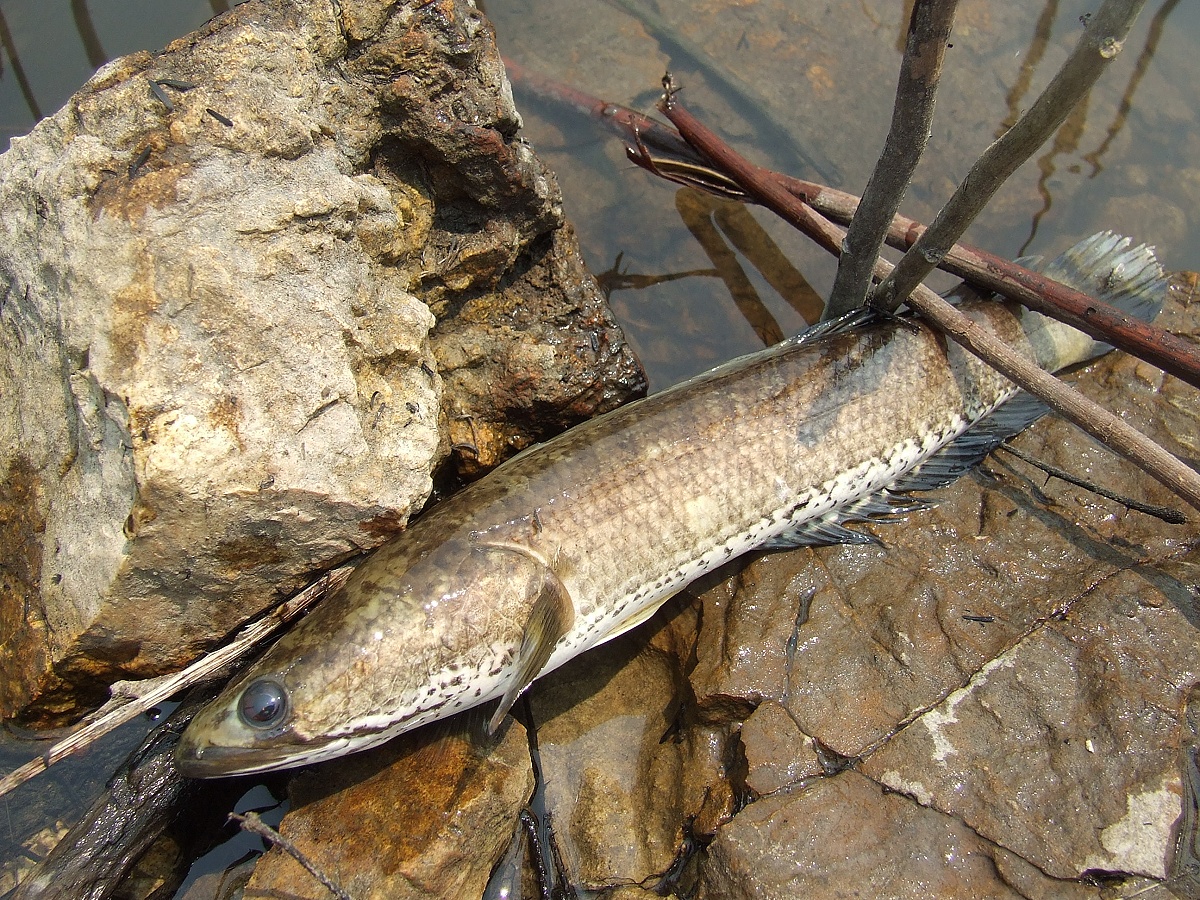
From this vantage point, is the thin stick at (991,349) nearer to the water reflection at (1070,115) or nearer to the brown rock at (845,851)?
the brown rock at (845,851)

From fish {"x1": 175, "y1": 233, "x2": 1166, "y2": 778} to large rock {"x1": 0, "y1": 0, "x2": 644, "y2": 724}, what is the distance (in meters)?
0.35

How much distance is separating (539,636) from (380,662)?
611mm

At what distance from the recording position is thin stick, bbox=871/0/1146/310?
229 centimetres

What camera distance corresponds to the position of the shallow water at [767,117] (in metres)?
5.21

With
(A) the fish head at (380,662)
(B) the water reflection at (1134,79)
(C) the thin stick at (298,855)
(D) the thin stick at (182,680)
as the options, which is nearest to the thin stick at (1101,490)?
(A) the fish head at (380,662)

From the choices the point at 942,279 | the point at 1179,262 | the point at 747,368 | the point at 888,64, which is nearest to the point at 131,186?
the point at 747,368

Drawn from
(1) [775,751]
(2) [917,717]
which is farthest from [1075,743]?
(1) [775,751]

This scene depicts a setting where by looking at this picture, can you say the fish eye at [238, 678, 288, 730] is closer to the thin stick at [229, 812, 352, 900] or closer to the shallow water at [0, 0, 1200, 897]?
the thin stick at [229, 812, 352, 900]

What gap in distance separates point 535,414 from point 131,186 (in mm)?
1958

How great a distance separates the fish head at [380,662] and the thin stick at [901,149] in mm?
2051

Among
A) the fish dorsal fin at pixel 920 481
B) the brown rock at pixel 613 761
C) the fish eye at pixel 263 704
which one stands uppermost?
the fish eye at pixel 263 704

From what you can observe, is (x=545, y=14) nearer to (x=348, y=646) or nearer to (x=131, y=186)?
(x=131, y=186)

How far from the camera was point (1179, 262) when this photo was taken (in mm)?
5566

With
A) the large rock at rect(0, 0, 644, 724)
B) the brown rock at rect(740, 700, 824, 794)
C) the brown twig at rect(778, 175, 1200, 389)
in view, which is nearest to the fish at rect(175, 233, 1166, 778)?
the brown twig at rect(778, 175, 1200, 389)
